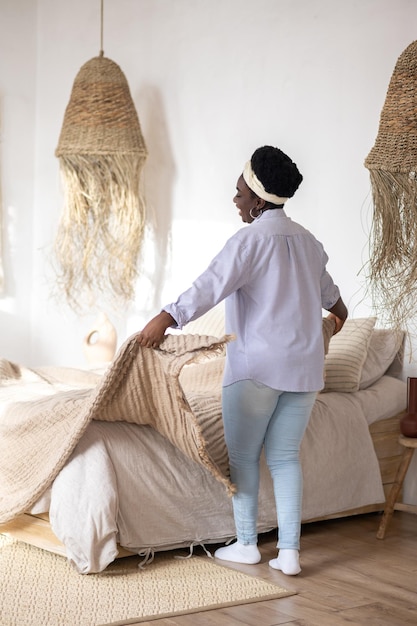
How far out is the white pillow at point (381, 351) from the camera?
3600mm

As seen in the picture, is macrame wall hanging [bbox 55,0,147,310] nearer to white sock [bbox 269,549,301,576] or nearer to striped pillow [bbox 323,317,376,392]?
striped pillow [bbox 323,317,376,392]

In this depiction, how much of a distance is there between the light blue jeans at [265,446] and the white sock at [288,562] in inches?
0.9

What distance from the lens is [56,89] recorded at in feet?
18.6

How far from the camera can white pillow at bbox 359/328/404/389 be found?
3600mm

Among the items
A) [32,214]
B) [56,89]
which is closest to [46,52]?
[56,89]

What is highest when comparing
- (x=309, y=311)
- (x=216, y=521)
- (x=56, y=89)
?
(x=56, y=89)

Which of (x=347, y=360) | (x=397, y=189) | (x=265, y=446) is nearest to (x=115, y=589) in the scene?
(x=265, y=446)

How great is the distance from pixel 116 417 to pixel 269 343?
1.73ft

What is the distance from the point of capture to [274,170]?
2736 mm

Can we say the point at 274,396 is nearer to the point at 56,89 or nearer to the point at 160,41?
the point at 160,41

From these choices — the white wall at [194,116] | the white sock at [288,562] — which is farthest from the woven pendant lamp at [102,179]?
the white sock at [288,562]

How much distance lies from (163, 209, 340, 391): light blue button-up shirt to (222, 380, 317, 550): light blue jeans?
0.19 ft

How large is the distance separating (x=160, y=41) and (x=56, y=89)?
1.04m

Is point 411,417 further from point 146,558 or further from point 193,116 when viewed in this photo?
point 193,116
